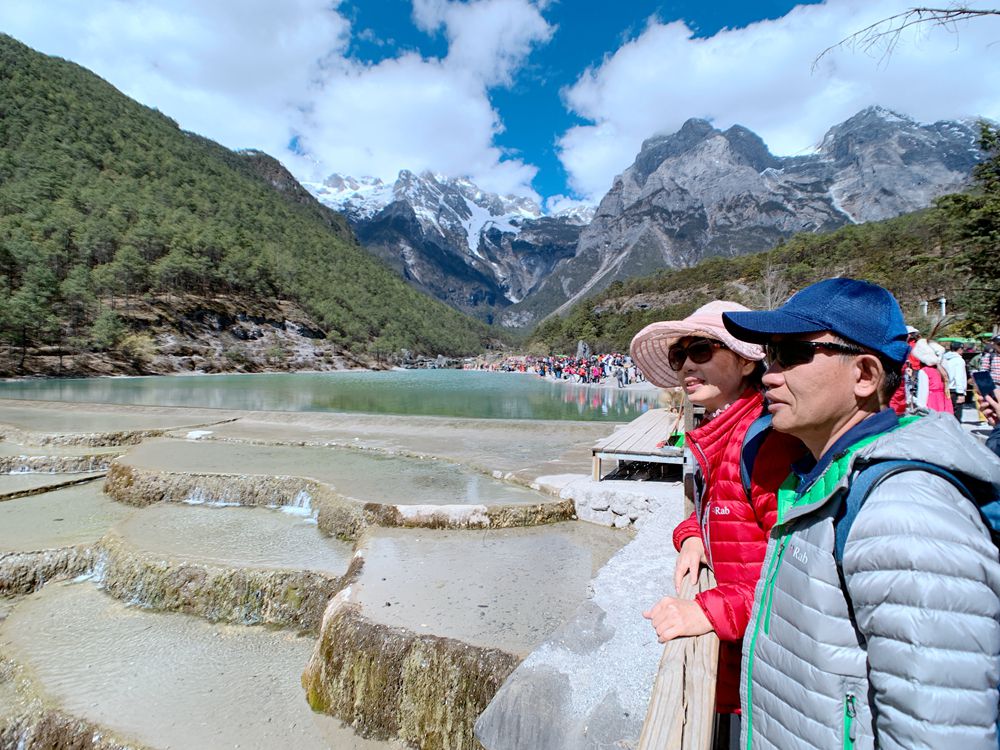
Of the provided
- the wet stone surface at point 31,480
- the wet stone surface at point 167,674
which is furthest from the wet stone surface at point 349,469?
the wet stone surface at point 167,674

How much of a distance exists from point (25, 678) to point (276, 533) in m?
2.89

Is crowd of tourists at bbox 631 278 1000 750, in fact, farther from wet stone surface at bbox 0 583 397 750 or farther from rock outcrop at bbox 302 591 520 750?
wet stone surface at bbox 0 583 397 750

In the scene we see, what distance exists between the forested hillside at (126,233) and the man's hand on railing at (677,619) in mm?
52240

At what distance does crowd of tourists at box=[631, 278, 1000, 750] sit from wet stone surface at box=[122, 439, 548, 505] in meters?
5.69

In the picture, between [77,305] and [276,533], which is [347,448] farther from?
[77,305]

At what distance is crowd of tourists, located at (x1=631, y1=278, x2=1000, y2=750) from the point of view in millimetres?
755

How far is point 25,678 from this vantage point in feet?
14.3

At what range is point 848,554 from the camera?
0.88m

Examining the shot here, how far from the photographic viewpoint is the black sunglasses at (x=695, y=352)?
1861mm

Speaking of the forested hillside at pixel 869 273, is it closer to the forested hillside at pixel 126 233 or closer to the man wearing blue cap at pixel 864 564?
the man wearing blue cap at pixel 864 564

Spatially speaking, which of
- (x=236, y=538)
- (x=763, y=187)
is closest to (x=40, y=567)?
(x=236, y=538)

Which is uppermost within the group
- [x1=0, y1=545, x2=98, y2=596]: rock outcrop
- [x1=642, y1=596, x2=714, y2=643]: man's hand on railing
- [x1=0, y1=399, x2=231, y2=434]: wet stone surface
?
[x1=642, y1=596, x2=714, y2=643]: man's hand on railing

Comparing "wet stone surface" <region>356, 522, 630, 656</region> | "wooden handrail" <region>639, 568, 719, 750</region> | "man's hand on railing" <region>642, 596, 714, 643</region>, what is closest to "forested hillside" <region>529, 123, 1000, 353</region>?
"wet stone surface" <region>356, 522, 630, 656</region>

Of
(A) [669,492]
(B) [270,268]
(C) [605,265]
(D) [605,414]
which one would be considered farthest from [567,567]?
(C) [605,265]
